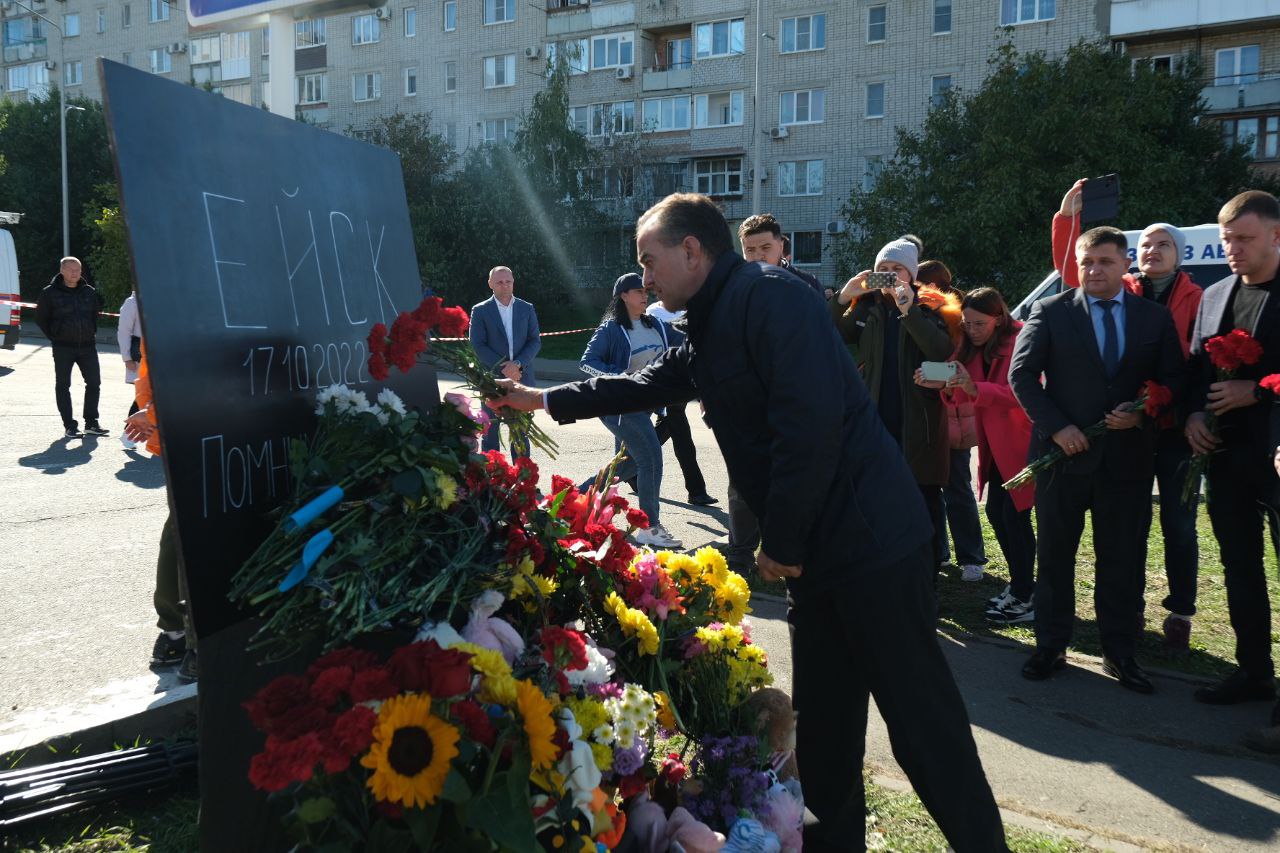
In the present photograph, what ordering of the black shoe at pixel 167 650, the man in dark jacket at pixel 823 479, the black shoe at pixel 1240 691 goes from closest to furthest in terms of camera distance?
the man in dark jacket at pixel 823 479 → the black shoe at pixel 1240 691 → the black shoe at pixel 167 650

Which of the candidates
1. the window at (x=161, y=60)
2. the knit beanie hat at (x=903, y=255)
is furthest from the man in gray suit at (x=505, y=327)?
the window at (x=161, y=60)

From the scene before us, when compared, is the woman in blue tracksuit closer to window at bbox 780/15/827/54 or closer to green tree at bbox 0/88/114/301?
window at bbox 780/15/827/54

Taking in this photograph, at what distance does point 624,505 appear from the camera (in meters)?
3.52

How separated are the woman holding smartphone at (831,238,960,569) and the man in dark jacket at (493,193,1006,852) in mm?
2588

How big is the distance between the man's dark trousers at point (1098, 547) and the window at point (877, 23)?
127 feet

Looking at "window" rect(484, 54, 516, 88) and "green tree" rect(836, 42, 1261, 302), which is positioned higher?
"window" rect(484, 54, 516, 88)

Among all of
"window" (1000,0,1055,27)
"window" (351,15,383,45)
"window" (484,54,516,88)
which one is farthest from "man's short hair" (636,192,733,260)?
"window" (351,15,383,45)

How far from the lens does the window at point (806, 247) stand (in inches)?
1661

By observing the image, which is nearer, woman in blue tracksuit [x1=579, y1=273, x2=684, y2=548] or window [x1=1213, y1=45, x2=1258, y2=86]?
woman in blue tracksuit [x1=579, y1=273, x2=684, y2=548]

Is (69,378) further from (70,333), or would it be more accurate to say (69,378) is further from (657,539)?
(657,539)

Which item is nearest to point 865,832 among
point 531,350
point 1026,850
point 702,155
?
point 1026,850

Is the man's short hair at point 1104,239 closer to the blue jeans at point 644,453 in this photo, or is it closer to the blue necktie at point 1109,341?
the blue necktie at point 1109,341

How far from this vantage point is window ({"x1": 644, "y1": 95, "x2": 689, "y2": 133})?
44.2 meters

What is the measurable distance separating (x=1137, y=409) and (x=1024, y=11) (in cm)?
3733
